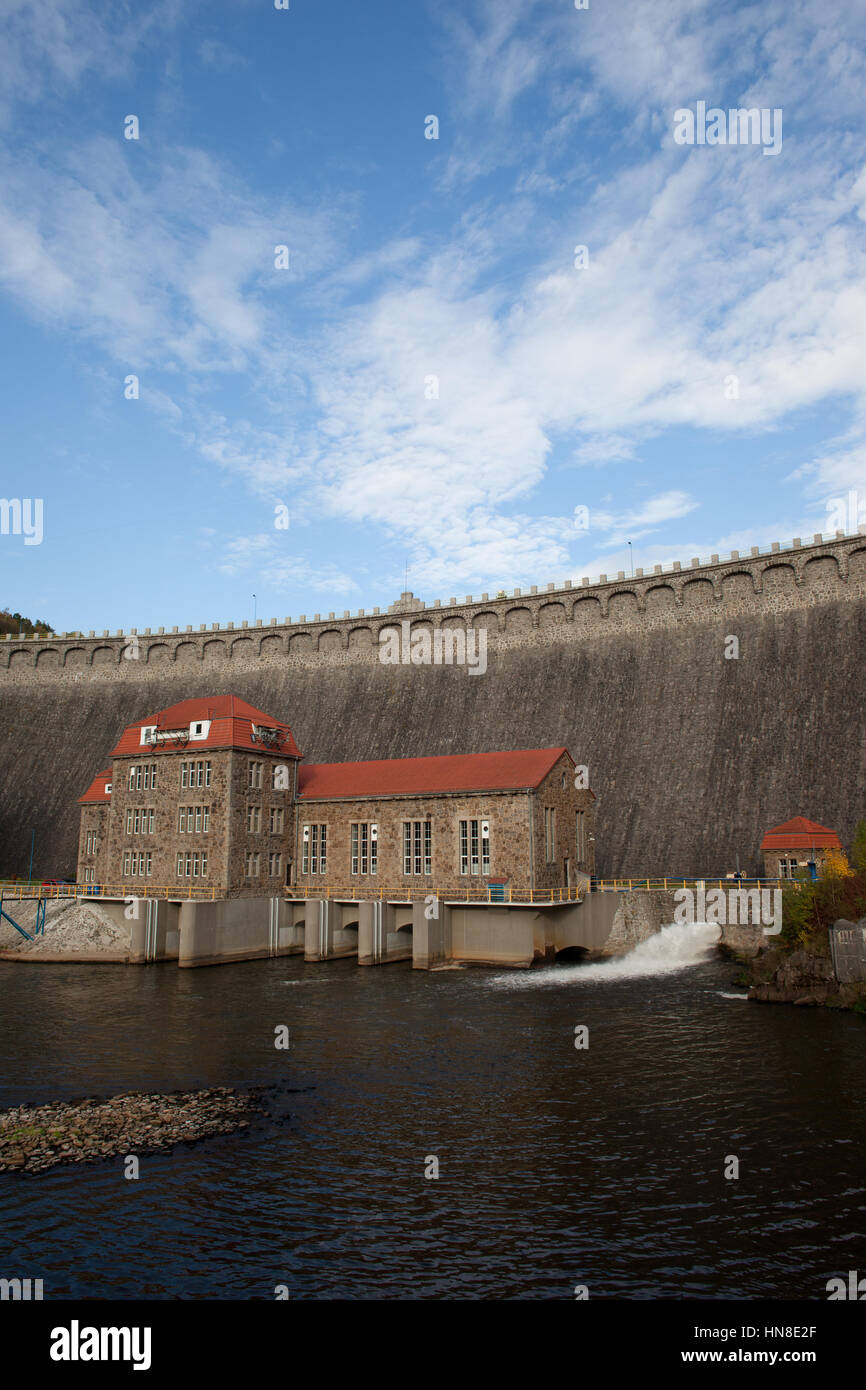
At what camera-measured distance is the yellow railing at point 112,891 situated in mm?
46312

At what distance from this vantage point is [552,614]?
70.9m

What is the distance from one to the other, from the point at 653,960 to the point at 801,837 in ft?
31.2

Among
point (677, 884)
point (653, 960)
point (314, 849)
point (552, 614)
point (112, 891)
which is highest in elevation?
point (552, 614)

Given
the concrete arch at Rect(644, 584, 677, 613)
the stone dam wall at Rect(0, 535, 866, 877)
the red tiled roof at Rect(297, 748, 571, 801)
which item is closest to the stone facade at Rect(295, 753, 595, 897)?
the red tiled roof at Rect(297, 748, 571, 801)

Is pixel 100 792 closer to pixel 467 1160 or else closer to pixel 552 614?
pixel 552 614

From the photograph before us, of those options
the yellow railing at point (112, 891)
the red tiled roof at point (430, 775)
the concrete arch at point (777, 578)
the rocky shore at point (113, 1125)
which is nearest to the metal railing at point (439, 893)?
the red tiled roof at point (430, 775)

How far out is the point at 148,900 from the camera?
45.1 m

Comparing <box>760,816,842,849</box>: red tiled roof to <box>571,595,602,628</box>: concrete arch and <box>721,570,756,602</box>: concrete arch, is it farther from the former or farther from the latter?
<box>571,595,602,628</box>: concrete arch

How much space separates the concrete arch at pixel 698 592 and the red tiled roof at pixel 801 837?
847 inches

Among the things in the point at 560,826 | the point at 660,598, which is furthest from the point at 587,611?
the point at 560,826

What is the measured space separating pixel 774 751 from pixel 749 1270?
4416 cm
